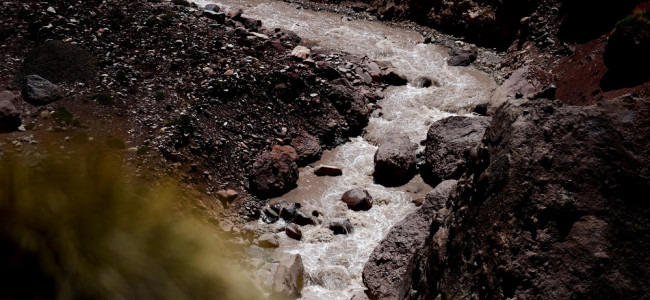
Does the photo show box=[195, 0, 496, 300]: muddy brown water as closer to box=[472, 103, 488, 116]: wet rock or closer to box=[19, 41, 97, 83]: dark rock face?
box=[472, 103, 488, 116]: wet rock

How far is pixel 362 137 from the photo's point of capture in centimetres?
1513

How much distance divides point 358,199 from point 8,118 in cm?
914

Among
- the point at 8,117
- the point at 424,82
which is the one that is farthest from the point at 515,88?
the point at 8,117

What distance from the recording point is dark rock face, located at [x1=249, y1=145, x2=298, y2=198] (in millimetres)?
12445

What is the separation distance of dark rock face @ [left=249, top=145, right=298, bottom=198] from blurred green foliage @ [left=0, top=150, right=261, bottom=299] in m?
10.9

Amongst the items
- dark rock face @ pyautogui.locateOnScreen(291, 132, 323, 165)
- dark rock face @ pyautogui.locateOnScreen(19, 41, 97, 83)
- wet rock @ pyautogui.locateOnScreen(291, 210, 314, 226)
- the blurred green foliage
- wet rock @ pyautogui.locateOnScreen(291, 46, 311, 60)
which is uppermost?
the blurred green foliage

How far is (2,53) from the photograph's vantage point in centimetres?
1367

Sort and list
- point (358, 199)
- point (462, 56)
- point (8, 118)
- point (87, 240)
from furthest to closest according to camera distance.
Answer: point (462, 56) → point (358, 199) → point (8, 118) → point (87, 240)

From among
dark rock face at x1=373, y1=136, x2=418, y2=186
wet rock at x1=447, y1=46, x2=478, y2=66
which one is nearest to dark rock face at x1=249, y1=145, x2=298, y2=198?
dark rock face at x1=373, y1=136, x2=418, y2=186

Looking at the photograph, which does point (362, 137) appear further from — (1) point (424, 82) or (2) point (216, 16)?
(2) point (216, 16)

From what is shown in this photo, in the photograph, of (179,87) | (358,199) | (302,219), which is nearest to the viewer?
(302,219)

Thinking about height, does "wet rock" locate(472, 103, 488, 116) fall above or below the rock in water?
above

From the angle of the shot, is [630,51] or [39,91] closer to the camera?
[39,91]

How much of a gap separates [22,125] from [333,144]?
8628 mm
